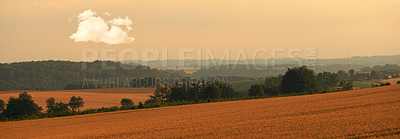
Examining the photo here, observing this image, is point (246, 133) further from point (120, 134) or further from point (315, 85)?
point (315, 85)

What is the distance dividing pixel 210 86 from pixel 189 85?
40.5 ft

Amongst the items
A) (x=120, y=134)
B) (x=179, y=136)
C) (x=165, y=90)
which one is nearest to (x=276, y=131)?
(x=179, y=136)

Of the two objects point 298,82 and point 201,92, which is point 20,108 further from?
point 298,82

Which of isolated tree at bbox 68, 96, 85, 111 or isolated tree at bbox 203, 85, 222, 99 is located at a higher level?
isolated tree at bbox 203, 85, 222, 99

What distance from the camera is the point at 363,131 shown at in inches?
615

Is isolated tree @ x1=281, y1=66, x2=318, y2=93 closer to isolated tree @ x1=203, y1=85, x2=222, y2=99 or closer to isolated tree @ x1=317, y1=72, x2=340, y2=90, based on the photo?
isolated tree @ x1=203, y1=85, x2=222, y2=99

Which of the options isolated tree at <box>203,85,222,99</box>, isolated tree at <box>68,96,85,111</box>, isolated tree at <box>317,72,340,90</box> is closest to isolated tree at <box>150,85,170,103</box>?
isolated tree at <box>68,96,85,111</box>

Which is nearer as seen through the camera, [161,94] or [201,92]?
[201,92]

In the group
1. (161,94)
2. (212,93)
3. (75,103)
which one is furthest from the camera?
(161,94)

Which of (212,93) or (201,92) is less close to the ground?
(212,93)

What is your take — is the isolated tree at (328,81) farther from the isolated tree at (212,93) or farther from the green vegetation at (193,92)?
the isolated tree at (212,93)

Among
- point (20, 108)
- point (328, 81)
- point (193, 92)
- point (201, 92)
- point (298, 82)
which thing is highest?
point (298, 82)

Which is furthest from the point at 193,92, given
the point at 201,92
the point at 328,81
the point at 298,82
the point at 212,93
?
the point at 328,81

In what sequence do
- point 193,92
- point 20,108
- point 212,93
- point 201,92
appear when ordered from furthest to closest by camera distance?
1. point 193,92
2. point 201,92
3. point 212,93
4. point 20,108
